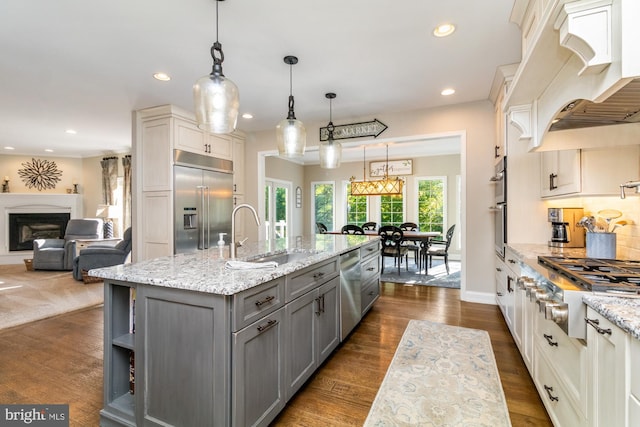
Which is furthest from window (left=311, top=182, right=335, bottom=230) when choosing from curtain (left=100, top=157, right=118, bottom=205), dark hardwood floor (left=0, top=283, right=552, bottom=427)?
dark hardwood floor (left=0, top=283, right=552, bottom=427)

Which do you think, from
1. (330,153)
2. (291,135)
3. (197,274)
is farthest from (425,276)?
Result: (197,274)

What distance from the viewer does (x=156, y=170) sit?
4.18 m

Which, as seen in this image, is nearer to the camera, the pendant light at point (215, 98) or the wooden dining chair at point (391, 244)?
the pendant light at point (215, 98)

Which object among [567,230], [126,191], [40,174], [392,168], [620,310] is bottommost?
[620,310]

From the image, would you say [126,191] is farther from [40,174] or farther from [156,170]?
[156,170]

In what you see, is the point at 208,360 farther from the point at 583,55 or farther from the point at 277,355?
the point at 583,55

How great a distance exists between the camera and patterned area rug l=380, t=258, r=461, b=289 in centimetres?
483

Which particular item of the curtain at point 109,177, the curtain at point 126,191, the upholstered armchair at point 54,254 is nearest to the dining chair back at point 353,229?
the curtain at point 126,191

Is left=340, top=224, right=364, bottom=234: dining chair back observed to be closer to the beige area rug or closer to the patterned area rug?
the patterned area rug

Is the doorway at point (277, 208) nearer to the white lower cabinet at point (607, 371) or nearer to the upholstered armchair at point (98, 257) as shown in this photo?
the upholstered armchair at point (98, 257)

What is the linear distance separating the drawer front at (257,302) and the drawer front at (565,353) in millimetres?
1350

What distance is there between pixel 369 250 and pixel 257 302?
6.65 feet

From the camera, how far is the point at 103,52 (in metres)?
2.71

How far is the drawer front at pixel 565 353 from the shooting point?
1.23 metres
